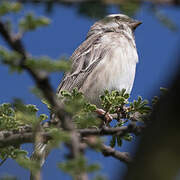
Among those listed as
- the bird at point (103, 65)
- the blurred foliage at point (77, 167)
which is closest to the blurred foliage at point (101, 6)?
the blurred foliage at point (77, 167)

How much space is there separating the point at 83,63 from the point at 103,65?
0.63 metres

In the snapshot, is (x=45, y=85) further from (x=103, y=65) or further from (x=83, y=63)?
(x=83, y=63)

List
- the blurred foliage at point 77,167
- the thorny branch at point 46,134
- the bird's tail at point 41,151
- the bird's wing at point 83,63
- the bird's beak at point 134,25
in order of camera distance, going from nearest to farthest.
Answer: the blurred foliage at point 77,167 → the thorny branch at point 46,134 → the bird's tail at point 41,151 → the bird's wing at point 83,63 → the bird's beak at point 134,25

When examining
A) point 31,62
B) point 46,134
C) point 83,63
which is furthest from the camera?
point 83,63

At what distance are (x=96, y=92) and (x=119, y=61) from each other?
76cm

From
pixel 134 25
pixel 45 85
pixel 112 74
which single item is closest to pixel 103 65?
pixel 112 74

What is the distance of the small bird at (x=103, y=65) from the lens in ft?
25.1

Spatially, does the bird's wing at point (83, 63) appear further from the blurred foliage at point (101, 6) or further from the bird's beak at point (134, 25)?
the blurred foliage at point (101, 6)

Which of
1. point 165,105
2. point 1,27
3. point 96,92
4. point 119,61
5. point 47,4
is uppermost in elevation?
point 47,4

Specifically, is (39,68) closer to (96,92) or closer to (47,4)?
(47,4)

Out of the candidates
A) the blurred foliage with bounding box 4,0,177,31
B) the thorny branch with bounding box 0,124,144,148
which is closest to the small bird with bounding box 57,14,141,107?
the thorny branch with bounding box 0,124,144,148

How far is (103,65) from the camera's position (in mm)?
7977

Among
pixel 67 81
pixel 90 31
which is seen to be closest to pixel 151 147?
pixel 67 81

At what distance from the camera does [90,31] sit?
9.98 m
